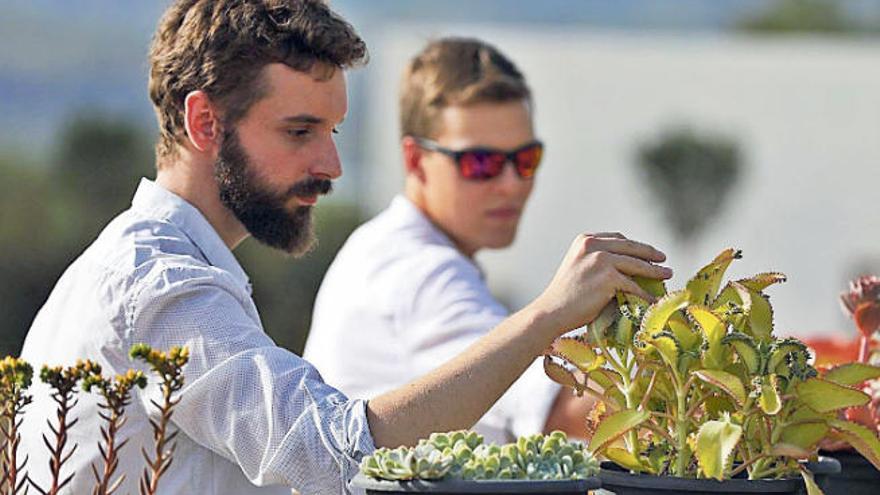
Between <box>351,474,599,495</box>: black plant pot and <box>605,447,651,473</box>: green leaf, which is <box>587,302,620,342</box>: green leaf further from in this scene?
<box>351,474,599,495</box>: black plant pot

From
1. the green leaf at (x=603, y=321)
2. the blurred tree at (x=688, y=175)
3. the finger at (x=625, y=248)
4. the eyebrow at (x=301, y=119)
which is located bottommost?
the blurred tree at (x=688, y=175)

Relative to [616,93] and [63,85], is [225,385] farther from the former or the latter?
[63,85]

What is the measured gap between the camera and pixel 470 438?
215 centimetres

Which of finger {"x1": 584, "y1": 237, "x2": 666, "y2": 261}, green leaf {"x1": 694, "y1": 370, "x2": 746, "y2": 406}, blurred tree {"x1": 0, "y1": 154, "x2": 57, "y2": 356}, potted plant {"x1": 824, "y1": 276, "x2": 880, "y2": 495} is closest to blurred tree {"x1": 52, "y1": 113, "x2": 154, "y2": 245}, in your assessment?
blurred tree {"x1": 0, "y1": 154, "x2": 57, "y2": 356}

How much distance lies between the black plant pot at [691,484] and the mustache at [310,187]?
87 centimetres

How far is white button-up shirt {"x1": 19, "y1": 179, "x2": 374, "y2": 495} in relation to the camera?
8.39ft

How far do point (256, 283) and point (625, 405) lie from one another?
18.6 meters

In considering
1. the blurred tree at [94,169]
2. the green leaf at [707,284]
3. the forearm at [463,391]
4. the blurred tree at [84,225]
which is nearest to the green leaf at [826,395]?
the green leaf at [707,284]

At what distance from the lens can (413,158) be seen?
472 cm

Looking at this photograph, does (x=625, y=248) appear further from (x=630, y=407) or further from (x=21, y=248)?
(x=21, y=248)

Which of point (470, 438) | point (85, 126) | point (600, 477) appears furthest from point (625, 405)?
point (85, 126)

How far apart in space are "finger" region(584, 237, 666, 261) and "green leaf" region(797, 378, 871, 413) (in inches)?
12.4

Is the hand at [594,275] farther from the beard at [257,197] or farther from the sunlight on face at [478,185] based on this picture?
the sunlight on face at [478,185]

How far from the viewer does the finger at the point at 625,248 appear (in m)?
2.50
